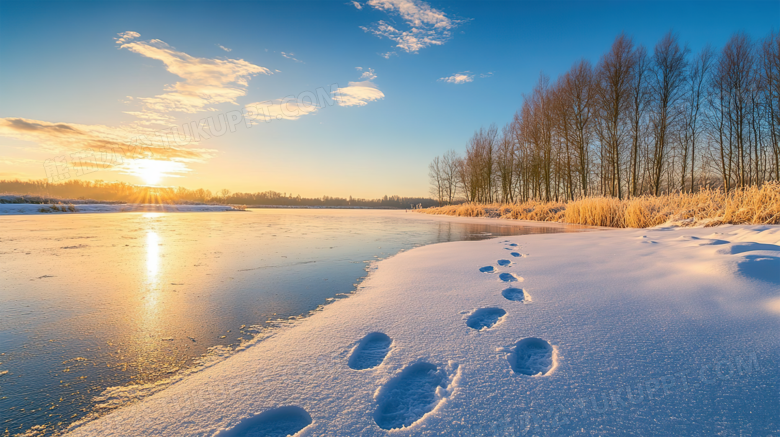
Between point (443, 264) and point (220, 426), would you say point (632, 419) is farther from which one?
point (443, 264)

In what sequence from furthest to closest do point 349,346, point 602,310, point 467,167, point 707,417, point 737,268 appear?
1. point 467,167
2. point 737,268
3. point 602,310
4. point 349,346
5. point 707,417

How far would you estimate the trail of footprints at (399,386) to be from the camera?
0.78m

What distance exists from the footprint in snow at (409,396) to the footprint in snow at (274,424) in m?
0.20

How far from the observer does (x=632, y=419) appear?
2.31ft

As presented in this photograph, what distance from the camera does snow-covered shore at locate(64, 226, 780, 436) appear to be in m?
0.73

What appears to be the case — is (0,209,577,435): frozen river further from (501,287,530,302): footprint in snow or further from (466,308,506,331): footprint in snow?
(501,287,530,302): footprint in snow

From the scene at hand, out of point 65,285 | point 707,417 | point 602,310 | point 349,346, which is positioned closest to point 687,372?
point 707,417

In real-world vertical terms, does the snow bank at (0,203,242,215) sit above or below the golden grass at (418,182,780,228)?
above

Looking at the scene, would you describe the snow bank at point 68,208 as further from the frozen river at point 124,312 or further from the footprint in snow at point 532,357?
the footprint in snow at point 532,357

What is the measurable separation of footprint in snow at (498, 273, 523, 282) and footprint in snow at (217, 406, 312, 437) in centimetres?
164

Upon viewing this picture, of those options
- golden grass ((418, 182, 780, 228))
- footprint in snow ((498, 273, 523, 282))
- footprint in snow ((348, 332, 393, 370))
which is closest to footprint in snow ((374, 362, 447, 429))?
footprint in snow ((348, 332, 393, 370))

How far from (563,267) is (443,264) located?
938 mm

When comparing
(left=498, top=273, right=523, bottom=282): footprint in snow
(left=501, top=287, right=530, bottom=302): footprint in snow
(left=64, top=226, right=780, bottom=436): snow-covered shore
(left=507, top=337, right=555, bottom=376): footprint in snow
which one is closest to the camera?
(left=64, top=226, right=780, bottom=436): snow-covered shore

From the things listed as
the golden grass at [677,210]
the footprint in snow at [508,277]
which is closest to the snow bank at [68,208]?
the footprint in snow at [508,277]
